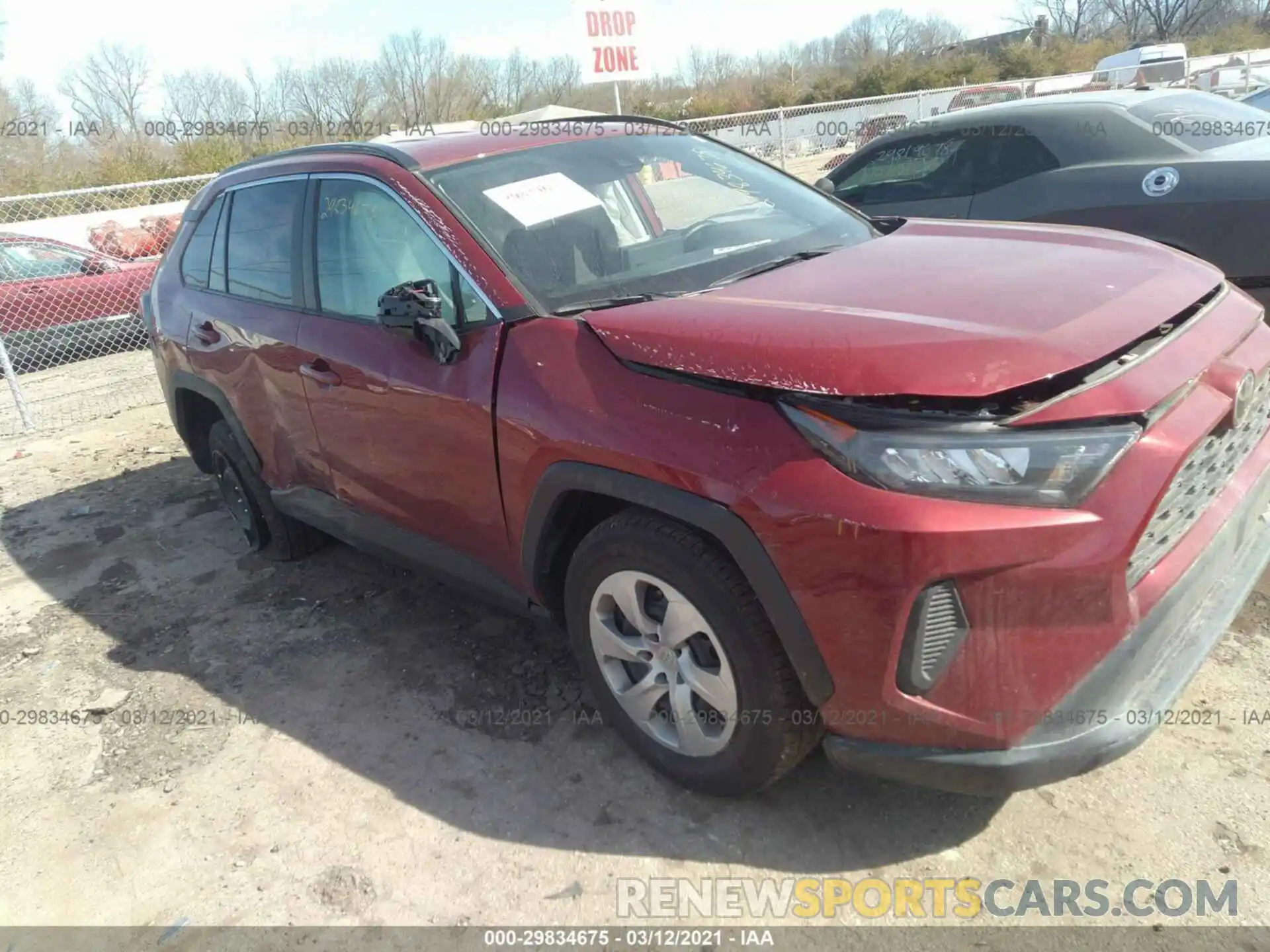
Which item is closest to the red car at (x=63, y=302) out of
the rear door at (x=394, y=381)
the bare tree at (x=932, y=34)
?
the rear door at (x=394, y=381)

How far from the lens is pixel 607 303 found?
8.60 ft

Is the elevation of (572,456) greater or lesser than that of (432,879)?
greater

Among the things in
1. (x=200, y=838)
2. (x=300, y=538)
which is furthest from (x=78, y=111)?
(x=200, y=838)

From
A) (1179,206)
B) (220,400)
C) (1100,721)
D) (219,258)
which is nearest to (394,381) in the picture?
(220,400)

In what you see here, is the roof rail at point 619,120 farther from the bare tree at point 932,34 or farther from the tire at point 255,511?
the bare tree at point 932,34

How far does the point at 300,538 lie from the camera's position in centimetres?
446

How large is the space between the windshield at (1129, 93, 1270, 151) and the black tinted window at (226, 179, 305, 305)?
4699 mm

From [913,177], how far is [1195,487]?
4434 millimetres

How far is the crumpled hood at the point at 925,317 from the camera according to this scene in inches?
75.7

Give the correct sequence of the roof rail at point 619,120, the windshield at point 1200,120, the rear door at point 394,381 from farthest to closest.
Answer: the windshield at point 1200,120
the roof rail at point 619,120
the rear door at point 394,381

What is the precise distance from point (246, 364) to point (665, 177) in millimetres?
1974

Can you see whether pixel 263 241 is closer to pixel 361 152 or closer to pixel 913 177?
pixel 361 152

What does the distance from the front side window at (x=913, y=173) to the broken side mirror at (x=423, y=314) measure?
4254 millimetres

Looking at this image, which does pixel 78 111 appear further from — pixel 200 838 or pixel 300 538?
pixel 200 838
